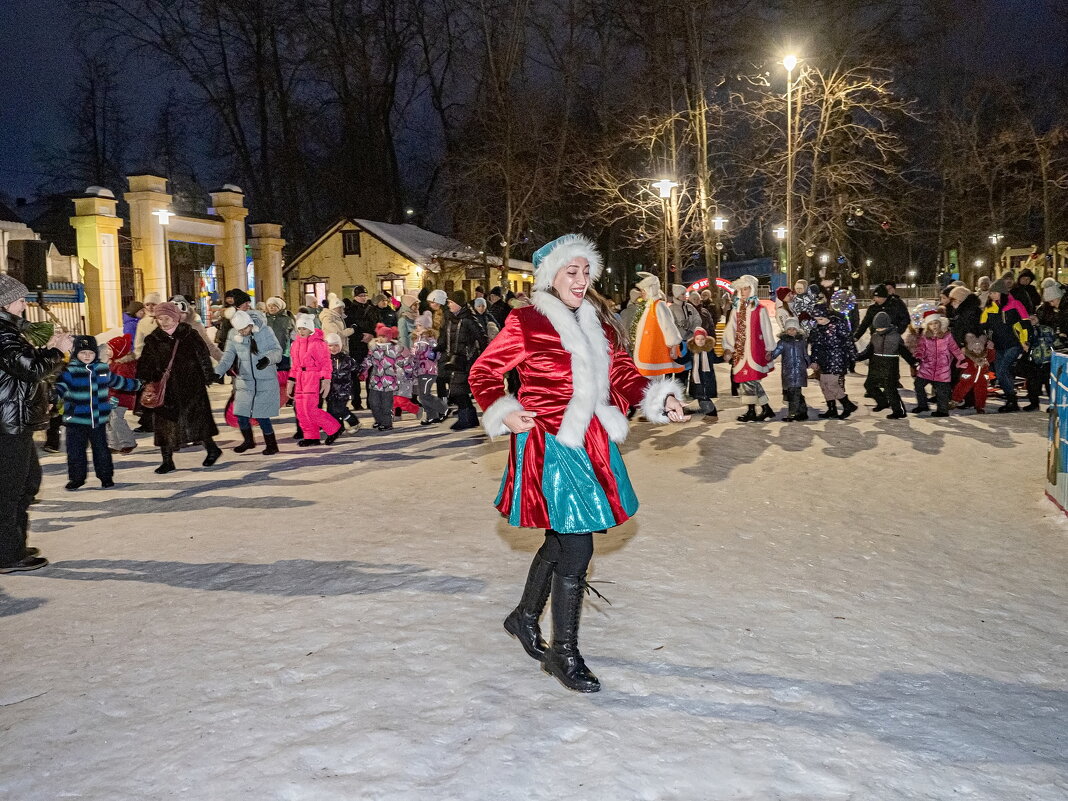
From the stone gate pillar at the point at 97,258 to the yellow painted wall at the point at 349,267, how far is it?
63.9 feet

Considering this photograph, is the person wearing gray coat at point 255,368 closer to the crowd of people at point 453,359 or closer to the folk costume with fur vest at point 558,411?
the crowd of people at point 453,359

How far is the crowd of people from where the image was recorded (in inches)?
365

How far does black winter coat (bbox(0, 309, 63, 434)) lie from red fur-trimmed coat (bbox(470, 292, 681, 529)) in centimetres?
325

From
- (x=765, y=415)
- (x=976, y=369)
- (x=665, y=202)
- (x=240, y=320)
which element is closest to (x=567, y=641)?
(x=240, y=320)

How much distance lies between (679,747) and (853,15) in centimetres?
2750

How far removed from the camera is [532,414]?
398 centimetres

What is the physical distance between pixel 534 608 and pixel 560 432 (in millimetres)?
828

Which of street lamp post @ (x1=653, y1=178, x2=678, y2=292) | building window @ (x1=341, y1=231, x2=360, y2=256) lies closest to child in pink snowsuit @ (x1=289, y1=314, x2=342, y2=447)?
street lamp post @ (x1=653, y1=178, x2=678, y2=292)

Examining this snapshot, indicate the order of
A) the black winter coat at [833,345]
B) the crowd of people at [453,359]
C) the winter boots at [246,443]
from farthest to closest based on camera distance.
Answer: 1. the black winter coat at [833,345]
2. the winter boots at [246,443]
3. the crowd of people at [453,359]

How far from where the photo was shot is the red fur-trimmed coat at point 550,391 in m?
3.95

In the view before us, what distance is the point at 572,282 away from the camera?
13.4ft

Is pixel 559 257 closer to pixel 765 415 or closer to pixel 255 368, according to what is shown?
pixel 255 368

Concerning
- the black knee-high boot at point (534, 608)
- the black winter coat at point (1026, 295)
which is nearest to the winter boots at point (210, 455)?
the black knee-high boot at point (534, 608)

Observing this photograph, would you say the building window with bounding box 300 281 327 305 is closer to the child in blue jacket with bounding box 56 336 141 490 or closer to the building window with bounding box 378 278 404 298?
the building window with bounding box 378 278 404 298
